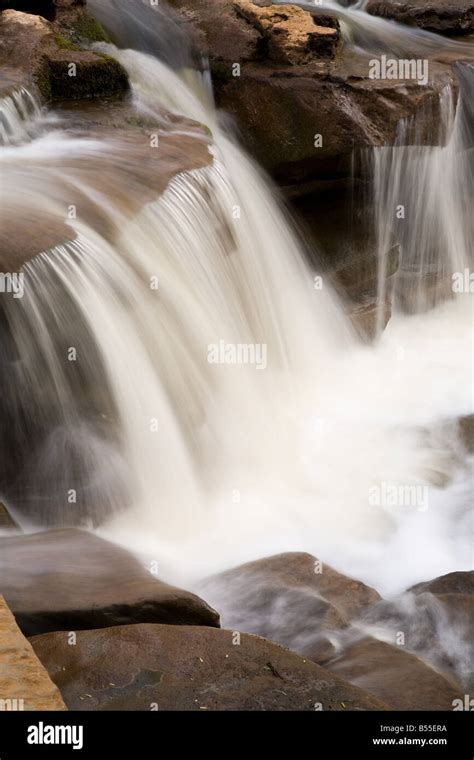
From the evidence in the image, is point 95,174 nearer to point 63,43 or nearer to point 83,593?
point 63,43

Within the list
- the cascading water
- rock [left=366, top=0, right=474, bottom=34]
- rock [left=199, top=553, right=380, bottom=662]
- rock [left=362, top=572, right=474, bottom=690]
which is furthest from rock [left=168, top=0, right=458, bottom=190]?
rock [left=362, top=572, right=474, bottom=690]

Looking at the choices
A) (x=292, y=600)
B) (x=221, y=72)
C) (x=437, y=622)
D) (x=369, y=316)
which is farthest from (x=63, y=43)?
(x=437, y=622)

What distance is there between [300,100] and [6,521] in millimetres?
4578

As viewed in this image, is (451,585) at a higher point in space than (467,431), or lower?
lower

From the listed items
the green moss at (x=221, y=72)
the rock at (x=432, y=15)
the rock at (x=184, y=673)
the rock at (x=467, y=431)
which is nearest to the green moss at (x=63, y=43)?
the green moss at (x=221, y=72)

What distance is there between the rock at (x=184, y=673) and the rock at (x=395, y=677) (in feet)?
1.31

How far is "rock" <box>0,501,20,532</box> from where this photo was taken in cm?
541

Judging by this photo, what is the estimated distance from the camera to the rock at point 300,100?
28.4ft

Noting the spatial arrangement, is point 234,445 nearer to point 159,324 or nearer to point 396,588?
point 159,324

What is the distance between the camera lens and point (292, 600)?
5.28 m

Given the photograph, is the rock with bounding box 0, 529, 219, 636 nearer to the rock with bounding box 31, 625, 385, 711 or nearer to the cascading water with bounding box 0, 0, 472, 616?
the rock with bounding box 31, 625, 385, 711

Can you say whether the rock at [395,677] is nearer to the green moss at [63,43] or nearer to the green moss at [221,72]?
the green moss at [63,43]

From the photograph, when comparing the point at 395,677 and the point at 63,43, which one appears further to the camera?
the point at 63,43

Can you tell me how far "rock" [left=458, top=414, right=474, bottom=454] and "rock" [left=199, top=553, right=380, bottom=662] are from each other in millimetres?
2067
